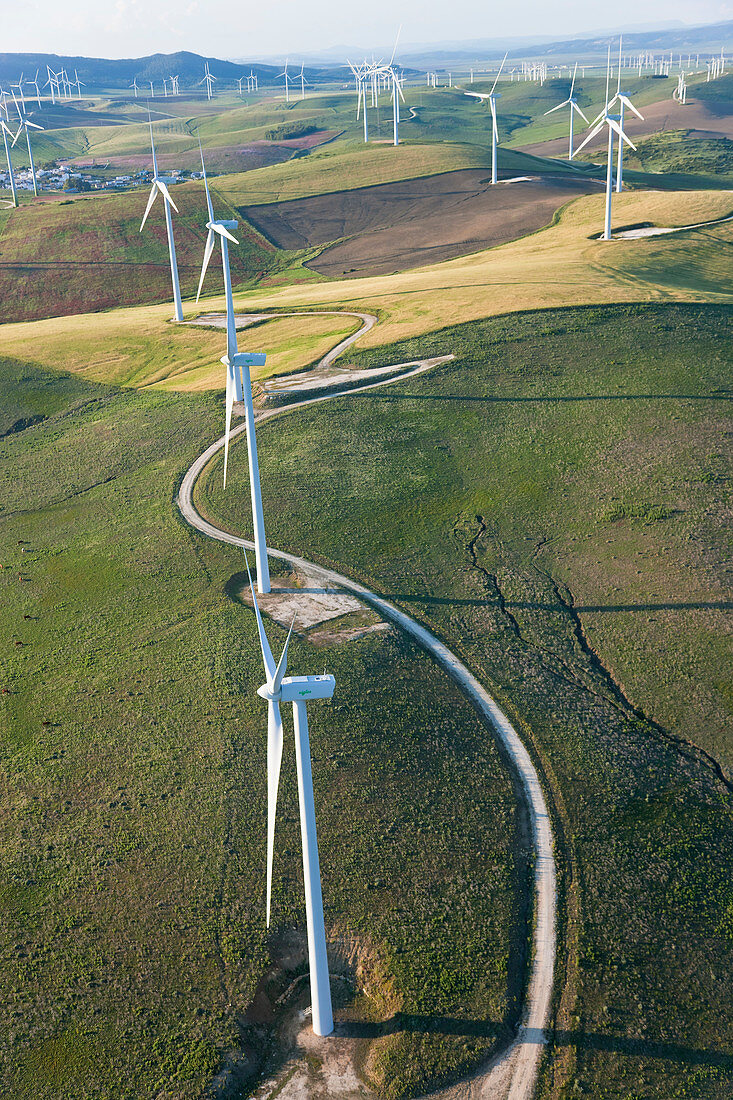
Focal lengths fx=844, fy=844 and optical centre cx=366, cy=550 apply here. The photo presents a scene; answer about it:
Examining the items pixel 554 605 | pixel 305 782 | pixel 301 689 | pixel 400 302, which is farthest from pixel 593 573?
pixel 400 302

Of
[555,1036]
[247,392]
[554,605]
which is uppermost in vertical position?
[247,392]

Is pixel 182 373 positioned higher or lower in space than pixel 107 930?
higher

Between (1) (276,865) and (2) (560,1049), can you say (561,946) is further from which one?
(1) (276,865)

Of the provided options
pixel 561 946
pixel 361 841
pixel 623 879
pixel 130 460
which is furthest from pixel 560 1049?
pixel 130 460

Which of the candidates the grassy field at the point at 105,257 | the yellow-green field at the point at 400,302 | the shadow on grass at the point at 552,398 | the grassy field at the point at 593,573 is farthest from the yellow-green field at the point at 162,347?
the shadow on grass at the point at 552,398

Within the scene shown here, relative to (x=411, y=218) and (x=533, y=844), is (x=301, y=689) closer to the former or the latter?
(x=533, y=844)

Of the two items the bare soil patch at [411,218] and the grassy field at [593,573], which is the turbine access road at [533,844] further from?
the bare soil patch at [411,218]

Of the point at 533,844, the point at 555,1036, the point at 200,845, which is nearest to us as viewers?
the point at 555,1036
